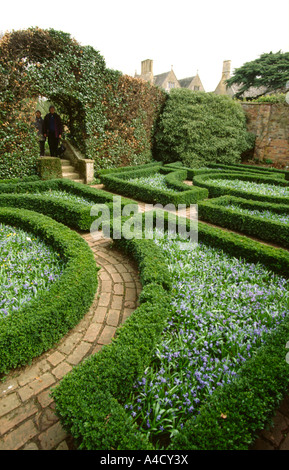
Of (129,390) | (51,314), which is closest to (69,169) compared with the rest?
(51,314)

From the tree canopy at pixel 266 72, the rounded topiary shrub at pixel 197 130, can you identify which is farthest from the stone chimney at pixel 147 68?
the rounded topiary shrub at pixel 197 130

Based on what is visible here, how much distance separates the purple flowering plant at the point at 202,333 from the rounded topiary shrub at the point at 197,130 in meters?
10.9

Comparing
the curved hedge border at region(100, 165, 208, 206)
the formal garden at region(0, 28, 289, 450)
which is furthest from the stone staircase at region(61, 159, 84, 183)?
the curved hedge border at region(100, 165, 208, 206)

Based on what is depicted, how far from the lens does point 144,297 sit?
10.3ft

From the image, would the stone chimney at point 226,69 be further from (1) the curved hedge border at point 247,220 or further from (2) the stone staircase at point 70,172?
(1) the curved hedge border at point 247,220

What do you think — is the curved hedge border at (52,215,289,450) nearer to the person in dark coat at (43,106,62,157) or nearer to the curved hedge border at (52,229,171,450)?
the curved hedge border at (52,229,171,450)

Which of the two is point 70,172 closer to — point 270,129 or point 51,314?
point 51,314

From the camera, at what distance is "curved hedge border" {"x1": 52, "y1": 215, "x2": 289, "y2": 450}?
175 centimetres

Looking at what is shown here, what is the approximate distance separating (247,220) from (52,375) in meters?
5.30

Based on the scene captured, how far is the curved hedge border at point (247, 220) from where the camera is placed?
580 cm

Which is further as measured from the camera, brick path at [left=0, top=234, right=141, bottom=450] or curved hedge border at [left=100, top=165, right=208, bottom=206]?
curved hedge border at [left=100, top=165, right=208, bottom=206]

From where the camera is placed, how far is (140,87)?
12570 millimetres

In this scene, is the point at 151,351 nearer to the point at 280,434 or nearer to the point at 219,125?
the point at 280,434

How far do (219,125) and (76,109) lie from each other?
27.6 ft
